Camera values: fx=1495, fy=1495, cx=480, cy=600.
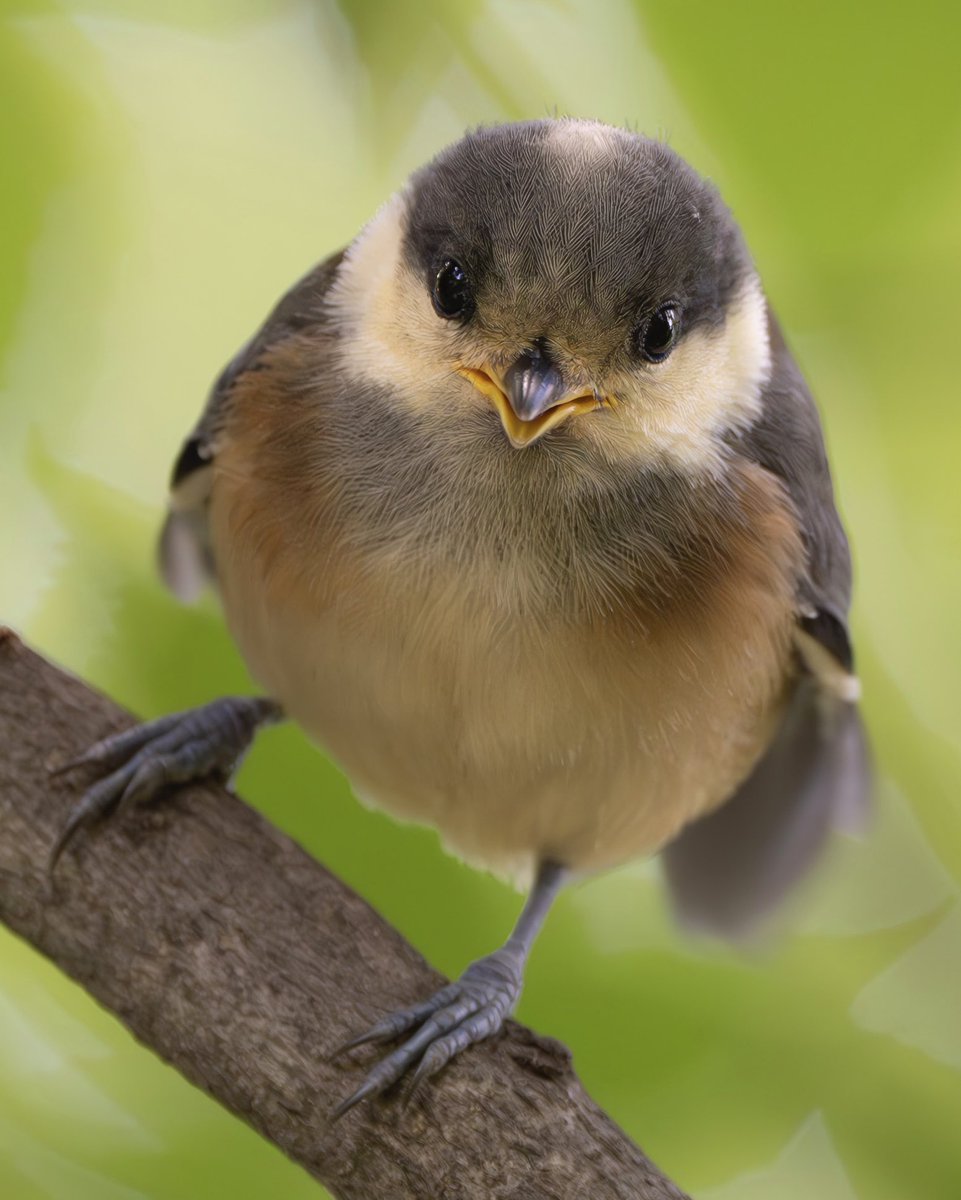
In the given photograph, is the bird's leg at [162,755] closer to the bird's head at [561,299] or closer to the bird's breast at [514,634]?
the bird's breast at [514,634]

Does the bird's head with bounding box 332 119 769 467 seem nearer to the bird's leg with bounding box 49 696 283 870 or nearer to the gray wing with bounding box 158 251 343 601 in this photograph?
the gray wing with bounding box 158 251 343 601

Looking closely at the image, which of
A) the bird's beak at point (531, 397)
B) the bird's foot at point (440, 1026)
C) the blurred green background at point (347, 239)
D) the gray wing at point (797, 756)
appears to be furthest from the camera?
the gray wing at point (797, 756)

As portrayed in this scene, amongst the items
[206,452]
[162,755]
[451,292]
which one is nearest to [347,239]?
[206,452]

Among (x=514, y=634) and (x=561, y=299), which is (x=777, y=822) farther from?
(x=561, y=299)

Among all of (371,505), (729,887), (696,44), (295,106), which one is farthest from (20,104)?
(729,887)

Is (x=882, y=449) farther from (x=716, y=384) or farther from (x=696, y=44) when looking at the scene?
(x=696, y=44)

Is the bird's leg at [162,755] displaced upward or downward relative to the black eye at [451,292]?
downward

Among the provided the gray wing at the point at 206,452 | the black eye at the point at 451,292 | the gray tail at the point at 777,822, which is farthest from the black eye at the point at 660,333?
the gray tail at the point at 777,822
